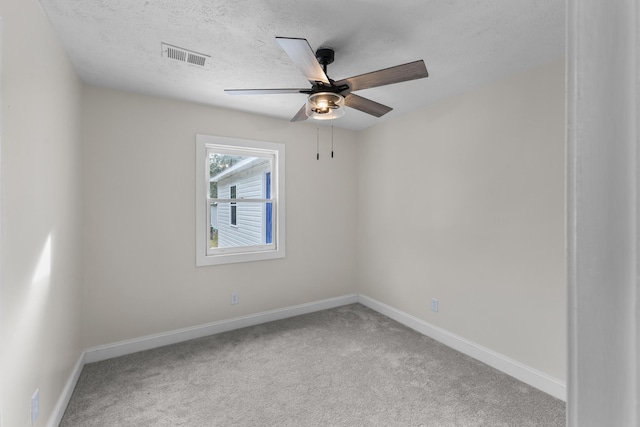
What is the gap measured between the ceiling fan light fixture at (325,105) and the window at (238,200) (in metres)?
1.48

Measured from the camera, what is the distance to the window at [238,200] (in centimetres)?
330

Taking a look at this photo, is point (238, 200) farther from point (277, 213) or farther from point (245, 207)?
point (277, 213)

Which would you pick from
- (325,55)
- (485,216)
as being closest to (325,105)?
(325,55)

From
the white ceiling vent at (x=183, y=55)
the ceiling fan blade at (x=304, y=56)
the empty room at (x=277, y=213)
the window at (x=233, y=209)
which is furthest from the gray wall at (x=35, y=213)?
the window at (x=233, y=209)

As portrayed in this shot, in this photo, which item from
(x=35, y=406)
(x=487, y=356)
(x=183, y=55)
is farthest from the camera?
(x=487, y=356)

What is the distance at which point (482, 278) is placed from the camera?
279cm

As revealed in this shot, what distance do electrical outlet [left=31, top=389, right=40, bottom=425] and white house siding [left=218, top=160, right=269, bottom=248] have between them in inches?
81.4

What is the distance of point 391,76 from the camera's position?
1.87 metres

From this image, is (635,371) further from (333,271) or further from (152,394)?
(333,271)

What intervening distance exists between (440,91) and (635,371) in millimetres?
3054

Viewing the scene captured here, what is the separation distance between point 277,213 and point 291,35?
215 centimetres

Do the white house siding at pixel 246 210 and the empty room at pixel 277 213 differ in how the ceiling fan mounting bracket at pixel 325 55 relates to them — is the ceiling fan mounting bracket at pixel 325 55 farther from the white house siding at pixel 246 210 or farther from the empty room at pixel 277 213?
the white house siding at pixel 246 210

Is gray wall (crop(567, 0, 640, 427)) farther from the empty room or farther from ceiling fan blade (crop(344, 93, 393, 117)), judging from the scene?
ceiling fan blade (crop(344, 93, 393, 117))

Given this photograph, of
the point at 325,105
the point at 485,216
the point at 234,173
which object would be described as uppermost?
the point at 325,105
